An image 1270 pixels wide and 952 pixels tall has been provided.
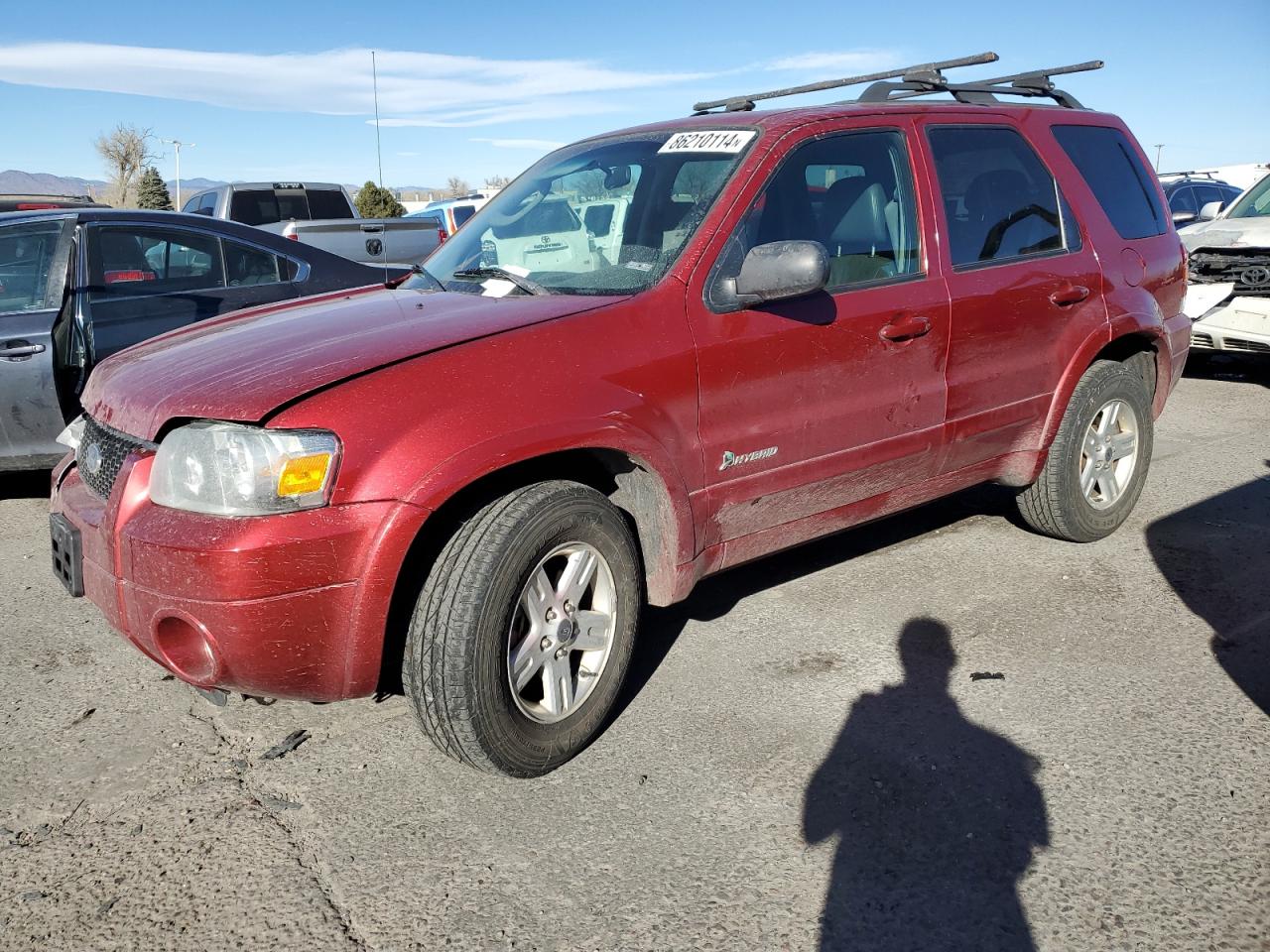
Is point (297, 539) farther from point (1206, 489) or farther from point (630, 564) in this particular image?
point (1206, 489)

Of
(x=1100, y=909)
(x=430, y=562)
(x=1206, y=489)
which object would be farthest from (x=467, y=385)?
(x=1206, y=489)

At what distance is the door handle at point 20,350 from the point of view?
205 inches

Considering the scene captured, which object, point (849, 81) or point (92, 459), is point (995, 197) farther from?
point (92, 459)

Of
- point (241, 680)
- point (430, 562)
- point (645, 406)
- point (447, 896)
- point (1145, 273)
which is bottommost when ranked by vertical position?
point (447, 896)

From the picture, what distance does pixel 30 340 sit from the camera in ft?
17.3

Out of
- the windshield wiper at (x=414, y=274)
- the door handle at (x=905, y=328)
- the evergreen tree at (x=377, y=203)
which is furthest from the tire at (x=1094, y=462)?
the evergreen tree at (x=377, y=203)

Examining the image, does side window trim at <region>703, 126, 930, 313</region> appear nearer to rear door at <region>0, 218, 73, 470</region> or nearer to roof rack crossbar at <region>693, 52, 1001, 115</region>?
roof rack crossbar at <region>693, 52, 1001, 115</region>

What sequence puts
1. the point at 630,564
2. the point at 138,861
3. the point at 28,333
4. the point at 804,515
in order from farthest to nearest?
the point at 28,333
the point at 804,515
the point at 630,564
the point at 138,861

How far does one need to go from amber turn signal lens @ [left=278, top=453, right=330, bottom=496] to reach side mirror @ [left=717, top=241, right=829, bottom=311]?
134 cm

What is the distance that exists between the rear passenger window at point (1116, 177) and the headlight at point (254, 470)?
143 inches

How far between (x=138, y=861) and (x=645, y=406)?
1769 mm

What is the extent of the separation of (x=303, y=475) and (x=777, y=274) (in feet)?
4.89

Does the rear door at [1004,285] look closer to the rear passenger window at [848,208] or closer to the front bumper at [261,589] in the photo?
the rear passenger window at [848,208]

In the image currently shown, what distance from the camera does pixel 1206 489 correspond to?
5.79 meters
